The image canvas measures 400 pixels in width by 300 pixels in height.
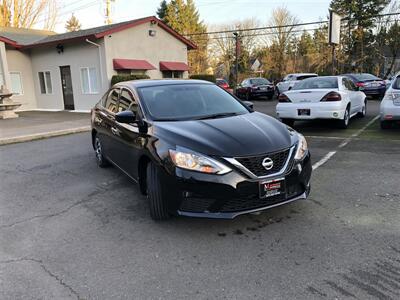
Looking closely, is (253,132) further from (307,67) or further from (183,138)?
(307,67)

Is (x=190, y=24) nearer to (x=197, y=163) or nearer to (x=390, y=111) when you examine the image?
(x=390, y=111)

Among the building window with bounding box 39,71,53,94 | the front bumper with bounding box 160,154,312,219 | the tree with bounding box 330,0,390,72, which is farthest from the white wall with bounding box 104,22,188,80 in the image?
the tree with bounding box 330,0,390,72

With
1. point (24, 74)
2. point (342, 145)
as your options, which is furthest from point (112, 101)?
point (24, 74)

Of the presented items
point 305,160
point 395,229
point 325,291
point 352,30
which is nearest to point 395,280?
point 325,291

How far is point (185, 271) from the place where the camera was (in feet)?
9.93

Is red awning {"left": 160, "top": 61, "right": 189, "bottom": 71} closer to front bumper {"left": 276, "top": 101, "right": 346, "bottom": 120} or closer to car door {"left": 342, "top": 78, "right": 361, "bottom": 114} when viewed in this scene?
car door {"left": 342, "top": 78, "right": 361, "bottom": 114}

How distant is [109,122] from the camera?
5.57m

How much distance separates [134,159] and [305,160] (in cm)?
205

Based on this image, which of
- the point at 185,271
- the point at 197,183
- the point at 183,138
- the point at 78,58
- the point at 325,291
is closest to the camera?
the point at 325,291

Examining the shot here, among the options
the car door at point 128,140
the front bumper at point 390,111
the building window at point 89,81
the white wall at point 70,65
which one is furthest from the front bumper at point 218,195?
the building window at point 89,81

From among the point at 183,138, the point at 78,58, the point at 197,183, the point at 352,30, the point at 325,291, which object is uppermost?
the point at 352,30

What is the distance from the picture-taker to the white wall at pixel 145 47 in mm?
17708

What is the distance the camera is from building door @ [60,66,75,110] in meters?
19.6

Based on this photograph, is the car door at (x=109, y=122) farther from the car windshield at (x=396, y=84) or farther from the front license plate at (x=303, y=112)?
the car windshield at (x=396, y=84)
